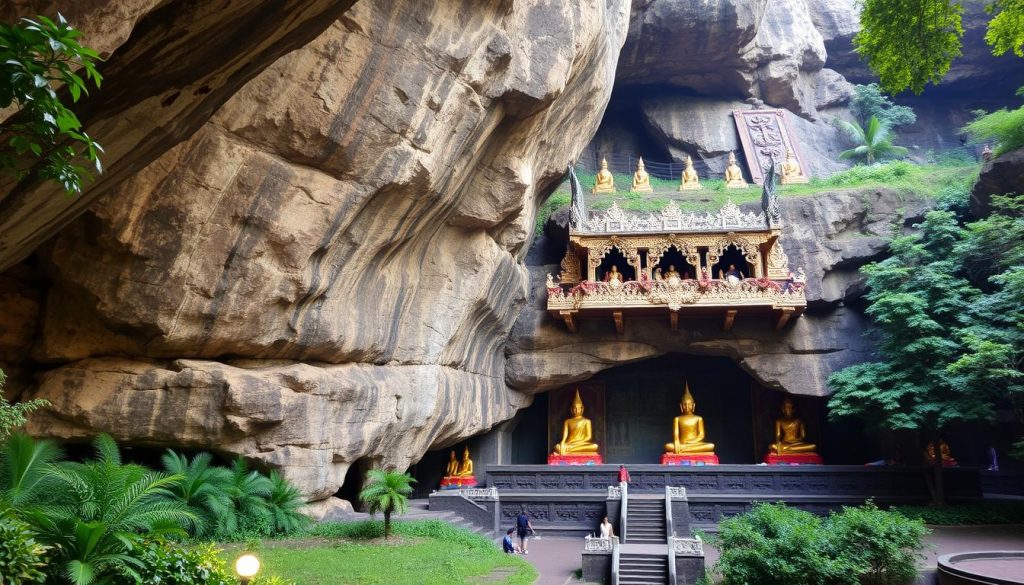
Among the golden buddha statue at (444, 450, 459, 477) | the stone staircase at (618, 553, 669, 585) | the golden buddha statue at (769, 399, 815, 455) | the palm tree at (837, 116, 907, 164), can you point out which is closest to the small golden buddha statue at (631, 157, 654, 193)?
the palm tree at (837, 116, 907, 164)

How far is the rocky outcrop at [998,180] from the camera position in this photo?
707 inches

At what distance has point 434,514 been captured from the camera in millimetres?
14758

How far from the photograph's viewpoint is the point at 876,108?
29.8 m

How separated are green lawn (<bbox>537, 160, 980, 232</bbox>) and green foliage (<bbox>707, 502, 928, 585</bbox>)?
1452 cm

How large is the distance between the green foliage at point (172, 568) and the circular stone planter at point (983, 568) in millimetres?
9311

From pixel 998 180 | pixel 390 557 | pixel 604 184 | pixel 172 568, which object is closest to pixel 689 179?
pixel 604 184

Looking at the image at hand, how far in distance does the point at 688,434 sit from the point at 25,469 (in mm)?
18104

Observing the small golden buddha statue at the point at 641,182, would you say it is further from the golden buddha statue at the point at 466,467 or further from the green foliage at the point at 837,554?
the green foliage at the point at 837,554

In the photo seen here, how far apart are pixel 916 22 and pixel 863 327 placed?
49.3 ft

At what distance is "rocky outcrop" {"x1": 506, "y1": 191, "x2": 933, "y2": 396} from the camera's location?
66.4 feet

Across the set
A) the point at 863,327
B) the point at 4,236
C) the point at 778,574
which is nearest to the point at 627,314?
the point at 863,327

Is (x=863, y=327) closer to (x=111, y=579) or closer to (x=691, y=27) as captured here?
(x=691, y=27)

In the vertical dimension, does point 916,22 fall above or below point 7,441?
above

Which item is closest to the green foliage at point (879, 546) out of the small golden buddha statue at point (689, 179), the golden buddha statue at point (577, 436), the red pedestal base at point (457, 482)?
the red pedestal base at point (457, 482)
